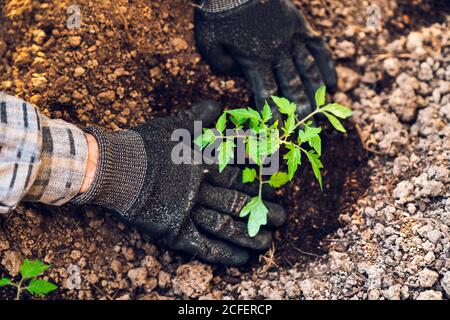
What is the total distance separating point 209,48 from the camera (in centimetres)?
211

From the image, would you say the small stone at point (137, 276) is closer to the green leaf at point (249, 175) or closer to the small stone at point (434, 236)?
the green leaf at point (249, 175)

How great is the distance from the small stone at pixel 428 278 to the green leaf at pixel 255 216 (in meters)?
0.56

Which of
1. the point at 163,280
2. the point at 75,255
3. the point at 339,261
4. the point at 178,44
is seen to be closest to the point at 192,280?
the point at 163,280

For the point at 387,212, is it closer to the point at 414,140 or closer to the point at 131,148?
the point at 414,140

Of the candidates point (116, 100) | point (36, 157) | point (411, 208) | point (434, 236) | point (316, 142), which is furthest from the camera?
point (116, 100)

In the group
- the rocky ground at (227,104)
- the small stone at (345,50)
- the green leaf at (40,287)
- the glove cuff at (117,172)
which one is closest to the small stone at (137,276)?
the rocky ground at (227,104)

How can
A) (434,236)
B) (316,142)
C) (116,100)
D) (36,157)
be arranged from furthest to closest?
(116,100) < (434,236) < (316,142) < (36,157)

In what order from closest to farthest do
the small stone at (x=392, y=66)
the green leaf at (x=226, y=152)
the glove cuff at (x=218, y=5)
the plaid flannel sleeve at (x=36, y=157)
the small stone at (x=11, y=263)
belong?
the plaid flannel sleeve at (x=36, y=157), the green leaf at (x=226, y=152), the small stone at (x=11, y=263), the glove cuff at (x=218, y=5), the small stone at (x=392, y=66)

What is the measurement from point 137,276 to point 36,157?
61 centimetres

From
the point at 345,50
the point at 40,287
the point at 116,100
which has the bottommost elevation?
the point at 40,287

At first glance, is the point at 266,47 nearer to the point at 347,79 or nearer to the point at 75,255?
the point at 347,79

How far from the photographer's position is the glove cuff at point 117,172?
1.78 meters

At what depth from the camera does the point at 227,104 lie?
7.02 feet
